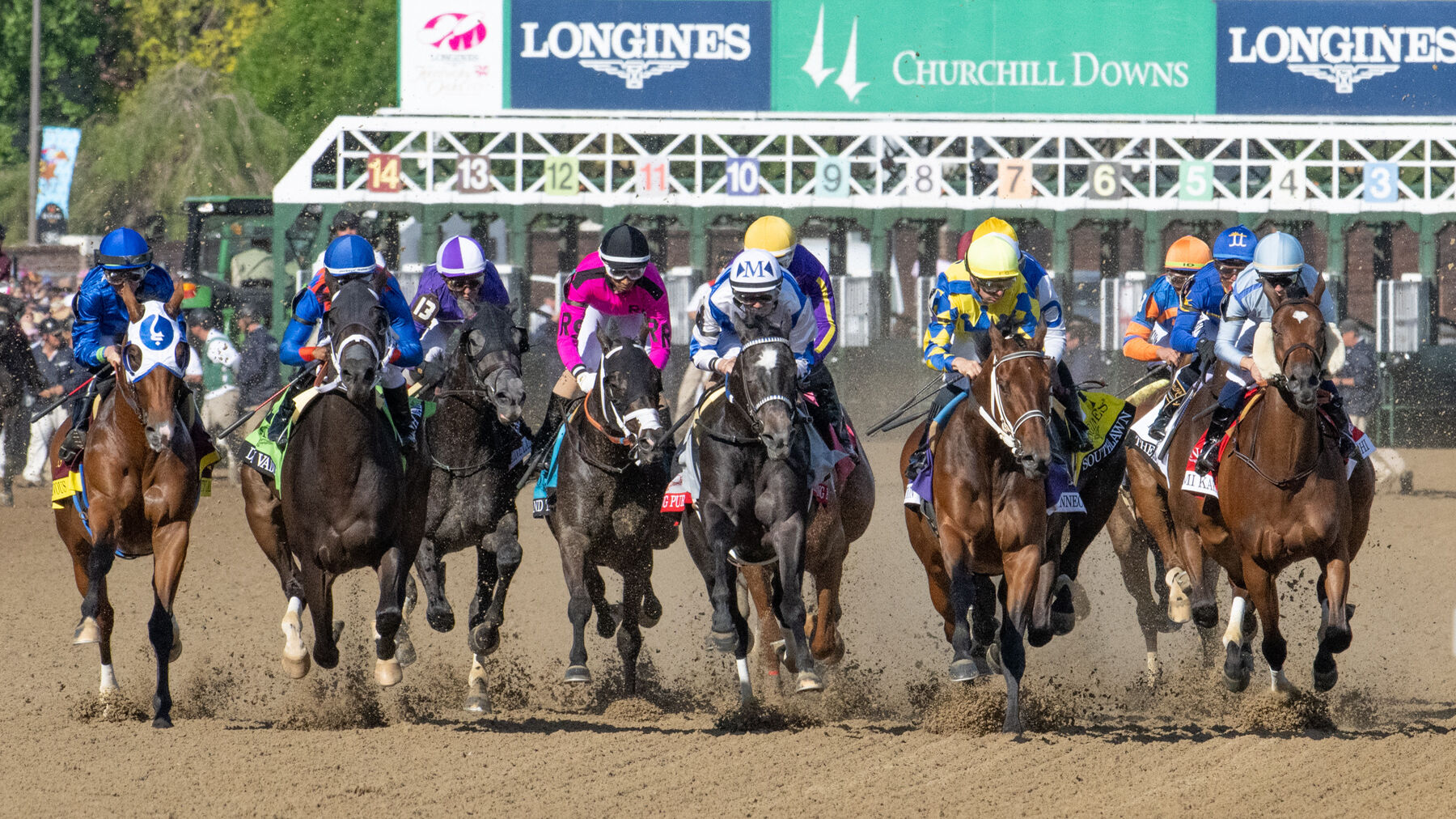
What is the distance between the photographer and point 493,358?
8.44 m

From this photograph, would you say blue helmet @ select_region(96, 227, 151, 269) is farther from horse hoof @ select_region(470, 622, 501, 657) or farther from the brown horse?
the brown horse

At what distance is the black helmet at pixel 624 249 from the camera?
8242 mm

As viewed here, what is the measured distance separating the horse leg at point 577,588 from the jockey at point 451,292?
1.27 m

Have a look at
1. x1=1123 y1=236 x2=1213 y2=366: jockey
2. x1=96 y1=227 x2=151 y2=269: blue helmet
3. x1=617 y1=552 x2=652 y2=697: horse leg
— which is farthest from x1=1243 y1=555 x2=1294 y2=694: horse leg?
x1=96 y1=227 x2=151 y2=269: blue helmet

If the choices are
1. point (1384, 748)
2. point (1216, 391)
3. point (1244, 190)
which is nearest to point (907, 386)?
point (1244, 190)

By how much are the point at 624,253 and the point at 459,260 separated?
99 centimetres

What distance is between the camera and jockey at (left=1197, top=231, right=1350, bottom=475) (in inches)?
306

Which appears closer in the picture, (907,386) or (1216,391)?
(1216,391)

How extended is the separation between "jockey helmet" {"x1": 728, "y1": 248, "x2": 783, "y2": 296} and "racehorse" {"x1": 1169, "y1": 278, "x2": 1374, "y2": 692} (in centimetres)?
205

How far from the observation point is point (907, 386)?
70.8 ft

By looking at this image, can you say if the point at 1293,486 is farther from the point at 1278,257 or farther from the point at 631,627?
the point at 631,627

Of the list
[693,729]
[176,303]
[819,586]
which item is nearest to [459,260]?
[176,303]

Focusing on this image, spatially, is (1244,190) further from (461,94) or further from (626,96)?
(461,94)

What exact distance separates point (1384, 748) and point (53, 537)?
36.8 ft
